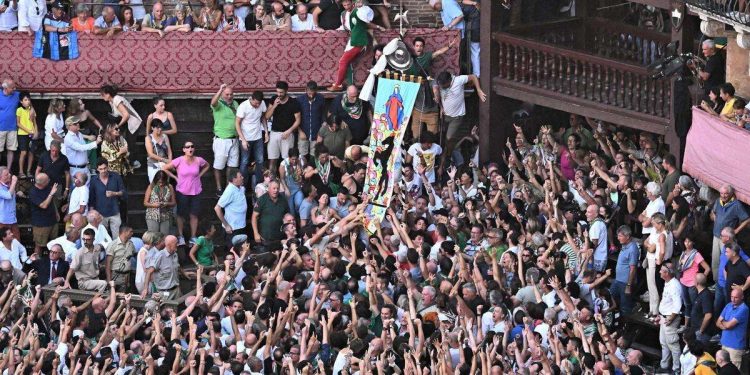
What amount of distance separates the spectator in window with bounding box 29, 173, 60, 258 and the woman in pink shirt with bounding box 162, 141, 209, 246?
1755 mm

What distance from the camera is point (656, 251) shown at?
27.2 meters

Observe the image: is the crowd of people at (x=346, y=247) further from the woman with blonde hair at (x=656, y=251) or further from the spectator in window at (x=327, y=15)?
the spectator in window at (x=327, y=15)

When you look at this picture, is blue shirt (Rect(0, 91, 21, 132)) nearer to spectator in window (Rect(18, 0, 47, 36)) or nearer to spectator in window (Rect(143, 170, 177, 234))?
spectator in window (Rect(18, 0, 47, 36))

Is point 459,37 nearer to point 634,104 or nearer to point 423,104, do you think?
point 423,104

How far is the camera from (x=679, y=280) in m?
26.9

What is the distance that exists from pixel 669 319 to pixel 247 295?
5738 millimetres

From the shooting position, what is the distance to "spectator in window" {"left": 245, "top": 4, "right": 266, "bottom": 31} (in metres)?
32.8

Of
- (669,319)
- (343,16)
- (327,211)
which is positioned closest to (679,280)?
(669,319)

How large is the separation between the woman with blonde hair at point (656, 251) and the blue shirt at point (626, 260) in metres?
0.16

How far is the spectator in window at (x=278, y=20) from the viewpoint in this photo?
1289 inches

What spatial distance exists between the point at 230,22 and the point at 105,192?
361 centimetres

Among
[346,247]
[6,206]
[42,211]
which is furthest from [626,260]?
[6,206]

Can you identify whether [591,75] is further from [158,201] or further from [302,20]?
[158,201]

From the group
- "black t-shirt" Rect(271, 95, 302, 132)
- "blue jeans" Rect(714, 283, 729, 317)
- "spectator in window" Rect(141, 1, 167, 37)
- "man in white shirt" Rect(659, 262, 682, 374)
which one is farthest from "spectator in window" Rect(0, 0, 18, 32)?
"blue jeans" Rect(714, 283, 729, 317)
